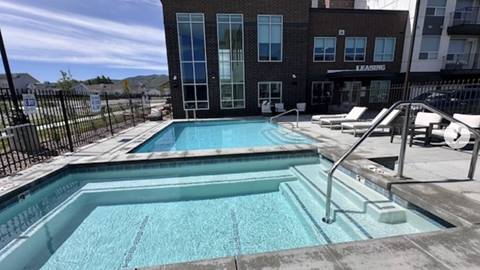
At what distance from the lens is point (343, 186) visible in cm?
404

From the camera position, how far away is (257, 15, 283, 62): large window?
14.8 meters

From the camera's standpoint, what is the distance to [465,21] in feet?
51.4

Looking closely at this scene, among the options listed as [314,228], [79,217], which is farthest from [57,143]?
[314,228]

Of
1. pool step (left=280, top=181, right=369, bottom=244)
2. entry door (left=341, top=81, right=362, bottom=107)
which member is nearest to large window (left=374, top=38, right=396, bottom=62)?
entry door (left=341, top=81, right=362, bottom=107)

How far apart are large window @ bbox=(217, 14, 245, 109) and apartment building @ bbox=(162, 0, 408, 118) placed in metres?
0.06

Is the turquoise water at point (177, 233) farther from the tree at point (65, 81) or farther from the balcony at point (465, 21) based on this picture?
the tree at point (65, 81)

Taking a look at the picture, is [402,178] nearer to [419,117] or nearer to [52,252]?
[419,117]

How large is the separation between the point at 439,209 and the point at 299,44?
14622mm

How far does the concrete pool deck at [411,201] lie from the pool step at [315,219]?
0.92 m

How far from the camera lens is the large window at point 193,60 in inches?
553

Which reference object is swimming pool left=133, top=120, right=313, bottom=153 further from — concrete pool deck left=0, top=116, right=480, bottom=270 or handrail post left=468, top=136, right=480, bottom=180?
handrail post left=468, top=136, right=480, bottom=180

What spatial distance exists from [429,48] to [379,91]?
4.30m

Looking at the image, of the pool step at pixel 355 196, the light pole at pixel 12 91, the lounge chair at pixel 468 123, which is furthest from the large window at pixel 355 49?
the light pole at pixel 12 91

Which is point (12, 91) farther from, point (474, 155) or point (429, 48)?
point (429, 48)
